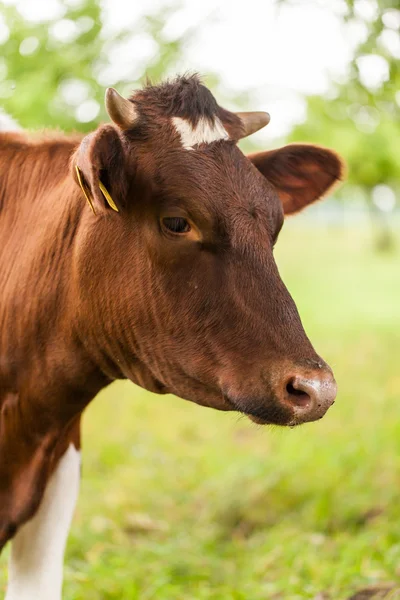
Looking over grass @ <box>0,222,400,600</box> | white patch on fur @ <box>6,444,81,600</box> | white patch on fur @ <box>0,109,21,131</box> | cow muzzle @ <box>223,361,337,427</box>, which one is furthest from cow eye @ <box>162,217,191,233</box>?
white patch on fur @ <box>0,109,21,131</box>

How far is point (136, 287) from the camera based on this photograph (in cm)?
260

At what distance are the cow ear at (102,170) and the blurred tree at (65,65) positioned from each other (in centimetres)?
336

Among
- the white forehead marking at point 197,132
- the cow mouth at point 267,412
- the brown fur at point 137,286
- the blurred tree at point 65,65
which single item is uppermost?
the blurred tree at point 65,65

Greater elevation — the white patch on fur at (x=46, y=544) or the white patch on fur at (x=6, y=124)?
the white patch on fur at (x=6, y=124)

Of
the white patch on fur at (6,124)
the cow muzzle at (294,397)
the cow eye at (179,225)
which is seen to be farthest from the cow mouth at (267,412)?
the white patch on fur at (6,124)

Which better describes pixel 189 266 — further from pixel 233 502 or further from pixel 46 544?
pixel 233 502

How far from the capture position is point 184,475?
260 inches

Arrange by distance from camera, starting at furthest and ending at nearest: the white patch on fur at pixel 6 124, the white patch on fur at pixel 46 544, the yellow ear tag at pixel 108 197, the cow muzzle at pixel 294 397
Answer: the white patch on fur at pixel 6 124 → the white patch on fur at pixel 46 544 → the yellow ear tag at pixel 108 197 → the cow muzzle at pixel 294 397

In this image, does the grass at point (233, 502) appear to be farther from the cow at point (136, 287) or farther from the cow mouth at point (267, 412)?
the cow at point (136, 287)

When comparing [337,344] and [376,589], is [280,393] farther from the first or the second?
[337,344]

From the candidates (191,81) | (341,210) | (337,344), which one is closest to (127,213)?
(191,81)

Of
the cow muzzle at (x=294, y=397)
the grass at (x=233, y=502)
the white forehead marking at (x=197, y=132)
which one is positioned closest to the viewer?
the cow muzzle at (x=294, y=397)

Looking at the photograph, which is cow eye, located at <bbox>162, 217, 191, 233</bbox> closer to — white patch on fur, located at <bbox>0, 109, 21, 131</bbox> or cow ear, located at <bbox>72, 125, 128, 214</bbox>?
cow ear, located at <bbox>72, 125, 128, 214</bbox>

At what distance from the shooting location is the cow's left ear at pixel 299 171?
3.21 m
